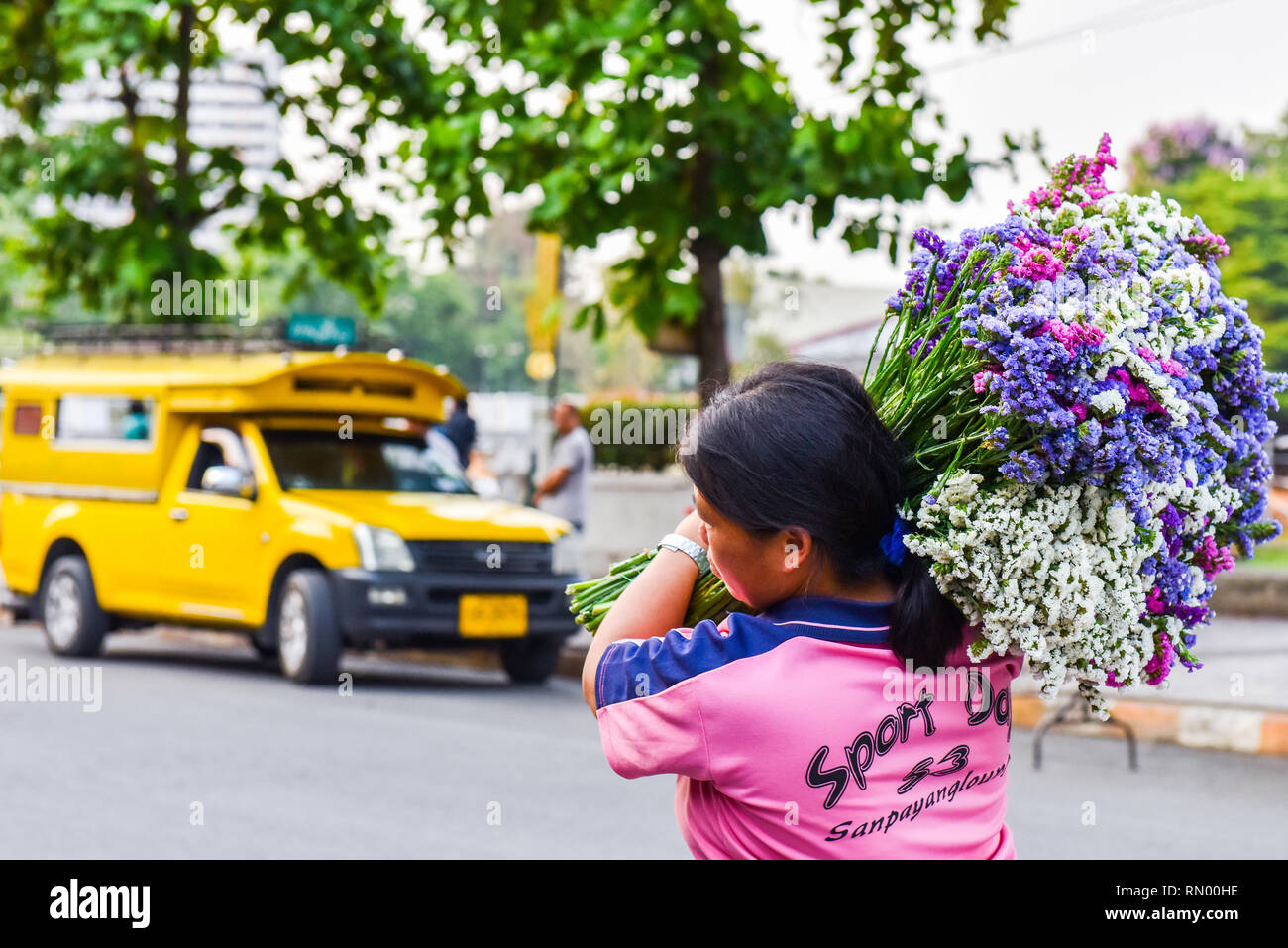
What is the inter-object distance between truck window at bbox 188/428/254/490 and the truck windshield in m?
0.29

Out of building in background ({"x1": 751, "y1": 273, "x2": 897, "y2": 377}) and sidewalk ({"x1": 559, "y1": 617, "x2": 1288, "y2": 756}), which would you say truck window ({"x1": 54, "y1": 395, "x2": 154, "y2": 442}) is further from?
building in background ({"x1": 751, "y1": 273, "x2": 897, "y2": 377})

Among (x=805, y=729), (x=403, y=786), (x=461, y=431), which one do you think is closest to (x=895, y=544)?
A: (x=805, y=729)

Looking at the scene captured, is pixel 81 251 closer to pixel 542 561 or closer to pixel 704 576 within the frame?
pixel 542 561

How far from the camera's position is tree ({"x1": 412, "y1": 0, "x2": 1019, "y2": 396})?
9.70 meters

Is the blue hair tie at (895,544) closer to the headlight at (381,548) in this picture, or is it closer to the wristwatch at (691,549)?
the wristwatch at (691,549)

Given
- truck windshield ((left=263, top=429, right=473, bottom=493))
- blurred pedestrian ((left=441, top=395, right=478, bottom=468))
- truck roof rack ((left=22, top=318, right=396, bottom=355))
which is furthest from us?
blurred pedestrian ((left=441, top=395, right=478, bottom=468))

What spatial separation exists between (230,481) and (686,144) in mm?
3739

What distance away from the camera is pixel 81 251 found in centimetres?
1412

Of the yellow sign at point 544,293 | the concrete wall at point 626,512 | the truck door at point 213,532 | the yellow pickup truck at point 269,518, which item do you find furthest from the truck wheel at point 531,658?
the concrete wall at point 626,512

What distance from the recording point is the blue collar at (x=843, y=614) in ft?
6.02

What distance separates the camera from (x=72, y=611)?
1181cm

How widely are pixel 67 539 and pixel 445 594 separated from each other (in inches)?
146

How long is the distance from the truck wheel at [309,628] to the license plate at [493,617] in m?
0.83

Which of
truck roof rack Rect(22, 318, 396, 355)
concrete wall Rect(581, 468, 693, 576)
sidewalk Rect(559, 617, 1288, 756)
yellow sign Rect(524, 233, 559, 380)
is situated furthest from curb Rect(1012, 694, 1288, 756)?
concrete wall Rect(581, 468, 693, 576)
